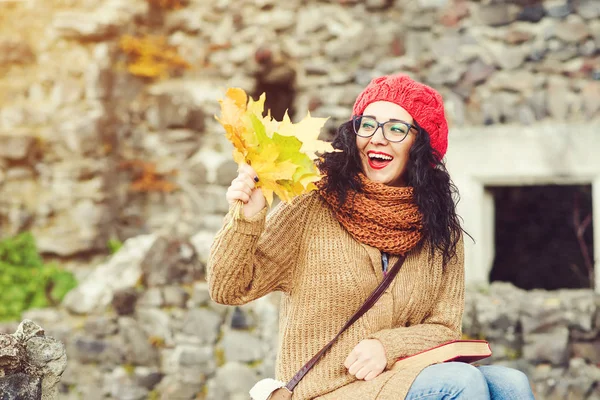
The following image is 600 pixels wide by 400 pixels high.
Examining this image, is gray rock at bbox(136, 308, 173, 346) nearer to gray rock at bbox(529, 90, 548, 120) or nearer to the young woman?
the young woman

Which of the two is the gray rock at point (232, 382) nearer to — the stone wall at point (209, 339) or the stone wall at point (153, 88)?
the stone wall at point (209, 339)

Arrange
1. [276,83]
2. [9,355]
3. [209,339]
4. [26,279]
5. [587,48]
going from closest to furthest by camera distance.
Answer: [9,355], [209,339], [587,48], [26,279], [276,83]

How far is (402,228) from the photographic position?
238 centimetres

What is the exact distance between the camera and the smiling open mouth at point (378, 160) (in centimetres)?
243

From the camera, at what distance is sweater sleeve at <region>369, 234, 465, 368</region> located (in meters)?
2.23

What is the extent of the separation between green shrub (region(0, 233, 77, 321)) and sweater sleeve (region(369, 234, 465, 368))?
11.4 ft

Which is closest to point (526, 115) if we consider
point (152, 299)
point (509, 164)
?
point (509, 164)

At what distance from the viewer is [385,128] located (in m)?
2.43

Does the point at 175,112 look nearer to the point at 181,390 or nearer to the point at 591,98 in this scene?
the point at 181,390

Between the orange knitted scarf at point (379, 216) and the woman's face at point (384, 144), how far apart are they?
63mm

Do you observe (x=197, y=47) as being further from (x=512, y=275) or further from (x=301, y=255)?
(x=301, y=255)

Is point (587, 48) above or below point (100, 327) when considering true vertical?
above

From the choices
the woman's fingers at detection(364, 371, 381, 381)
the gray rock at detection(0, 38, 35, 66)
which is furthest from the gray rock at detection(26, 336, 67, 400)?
the gray rock at detection(0, 38, 35, 66)

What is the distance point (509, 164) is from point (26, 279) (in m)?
3.18
